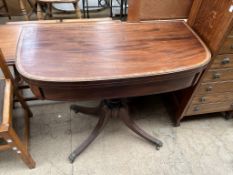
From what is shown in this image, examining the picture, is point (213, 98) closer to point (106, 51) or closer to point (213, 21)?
point (213, 21)

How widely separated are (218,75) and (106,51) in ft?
2.44

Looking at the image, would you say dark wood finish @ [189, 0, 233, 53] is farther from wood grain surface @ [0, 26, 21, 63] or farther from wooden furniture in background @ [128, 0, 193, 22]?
wood grain surface @ [0, 26, 21, 63]

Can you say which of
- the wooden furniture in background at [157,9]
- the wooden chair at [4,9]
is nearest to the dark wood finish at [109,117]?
the wooden furniture in background at [157,9]

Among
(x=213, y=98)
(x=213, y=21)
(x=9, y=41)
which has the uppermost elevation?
(x=213, y=21)

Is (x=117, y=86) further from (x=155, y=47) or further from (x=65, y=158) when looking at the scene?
(x=65, y=158)

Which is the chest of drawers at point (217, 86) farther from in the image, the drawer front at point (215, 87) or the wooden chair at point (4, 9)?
the wooden chair at point (4, 9)

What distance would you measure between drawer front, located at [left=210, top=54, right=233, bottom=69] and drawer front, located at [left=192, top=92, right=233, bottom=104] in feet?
0.87

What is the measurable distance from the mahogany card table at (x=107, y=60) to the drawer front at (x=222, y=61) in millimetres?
163


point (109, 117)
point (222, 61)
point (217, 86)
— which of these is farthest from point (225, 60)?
point (109, 117)

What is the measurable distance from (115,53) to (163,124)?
92 centimetres

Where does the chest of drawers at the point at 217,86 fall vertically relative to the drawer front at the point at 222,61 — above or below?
below

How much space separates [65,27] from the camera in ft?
3.53

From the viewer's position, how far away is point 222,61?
1.11m

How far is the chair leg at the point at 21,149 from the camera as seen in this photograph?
3.33 feet
